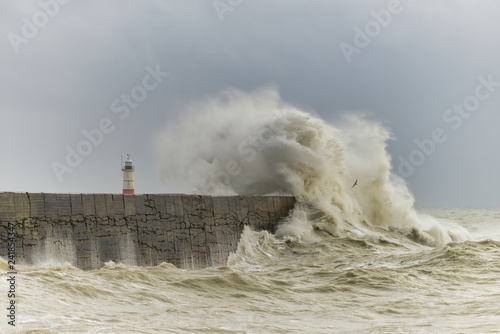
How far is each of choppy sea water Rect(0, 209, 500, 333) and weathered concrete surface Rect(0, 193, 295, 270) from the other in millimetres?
343

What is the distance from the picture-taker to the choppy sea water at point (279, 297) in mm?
5262

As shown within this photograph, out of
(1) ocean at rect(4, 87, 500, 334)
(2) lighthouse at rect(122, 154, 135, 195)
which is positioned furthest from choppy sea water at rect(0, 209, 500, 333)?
(2) lighthouse at rect(122, 154, 135, 195)

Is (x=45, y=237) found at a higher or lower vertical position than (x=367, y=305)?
higher

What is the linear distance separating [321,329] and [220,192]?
354 inches

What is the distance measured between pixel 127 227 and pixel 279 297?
116 inches

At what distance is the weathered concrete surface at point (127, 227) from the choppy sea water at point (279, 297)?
1.13ft

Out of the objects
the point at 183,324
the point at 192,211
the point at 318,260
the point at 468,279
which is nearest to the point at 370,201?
the point at 318,260

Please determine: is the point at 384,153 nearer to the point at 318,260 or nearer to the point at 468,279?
the point at 318,260

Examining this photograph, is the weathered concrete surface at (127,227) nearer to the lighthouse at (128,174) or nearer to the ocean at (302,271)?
the ocean at (302,271)

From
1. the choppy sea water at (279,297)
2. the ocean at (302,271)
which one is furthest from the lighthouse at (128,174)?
the choppy sea water at (279,297)

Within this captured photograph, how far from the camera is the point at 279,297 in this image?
6.89 meters

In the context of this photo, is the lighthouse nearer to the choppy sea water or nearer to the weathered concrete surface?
the weathered concrete surface

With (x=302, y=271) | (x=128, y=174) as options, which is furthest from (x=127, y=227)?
(x=128, y=174)

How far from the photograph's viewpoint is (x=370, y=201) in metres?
14.7
